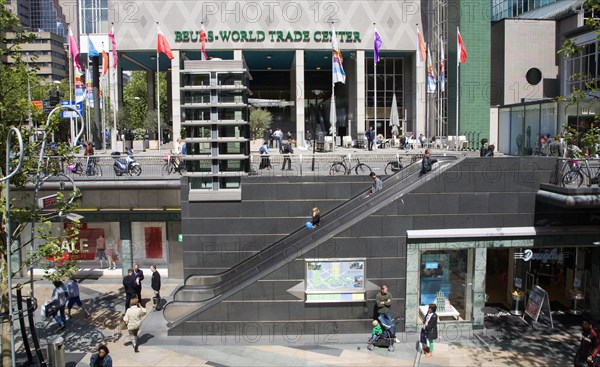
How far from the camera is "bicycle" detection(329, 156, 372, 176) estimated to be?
19.4 m

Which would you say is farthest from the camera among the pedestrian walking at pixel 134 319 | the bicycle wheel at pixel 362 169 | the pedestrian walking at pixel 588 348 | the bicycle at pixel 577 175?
the bicycle wheel at pixel 362 169

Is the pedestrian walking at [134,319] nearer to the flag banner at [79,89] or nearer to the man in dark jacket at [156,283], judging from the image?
the man in dark jacket at [156,283]

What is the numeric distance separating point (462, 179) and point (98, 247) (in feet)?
49.0

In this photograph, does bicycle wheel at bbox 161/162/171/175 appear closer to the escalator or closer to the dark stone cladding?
the escalator

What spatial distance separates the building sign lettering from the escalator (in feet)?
91.1

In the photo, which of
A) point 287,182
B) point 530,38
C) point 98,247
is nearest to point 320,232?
point 287,182

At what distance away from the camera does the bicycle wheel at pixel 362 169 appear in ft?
65.6

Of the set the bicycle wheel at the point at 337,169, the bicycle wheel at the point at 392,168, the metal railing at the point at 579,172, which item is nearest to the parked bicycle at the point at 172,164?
the bicycle wheel at the point at 337,169

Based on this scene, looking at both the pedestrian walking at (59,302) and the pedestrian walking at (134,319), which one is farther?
the pedestrian walking at (59,302)

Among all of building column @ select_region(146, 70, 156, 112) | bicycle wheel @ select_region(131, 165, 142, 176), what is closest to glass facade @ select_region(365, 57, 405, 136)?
building column @ select_region(146, 70, 156, 112)

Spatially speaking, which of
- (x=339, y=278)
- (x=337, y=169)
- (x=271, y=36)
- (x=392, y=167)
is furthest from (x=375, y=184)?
(x=271, y=36)

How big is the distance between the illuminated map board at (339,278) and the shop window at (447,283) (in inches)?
79.2

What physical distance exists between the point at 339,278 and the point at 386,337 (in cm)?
217

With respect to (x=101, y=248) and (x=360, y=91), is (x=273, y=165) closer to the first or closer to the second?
(x=101, y=248)
